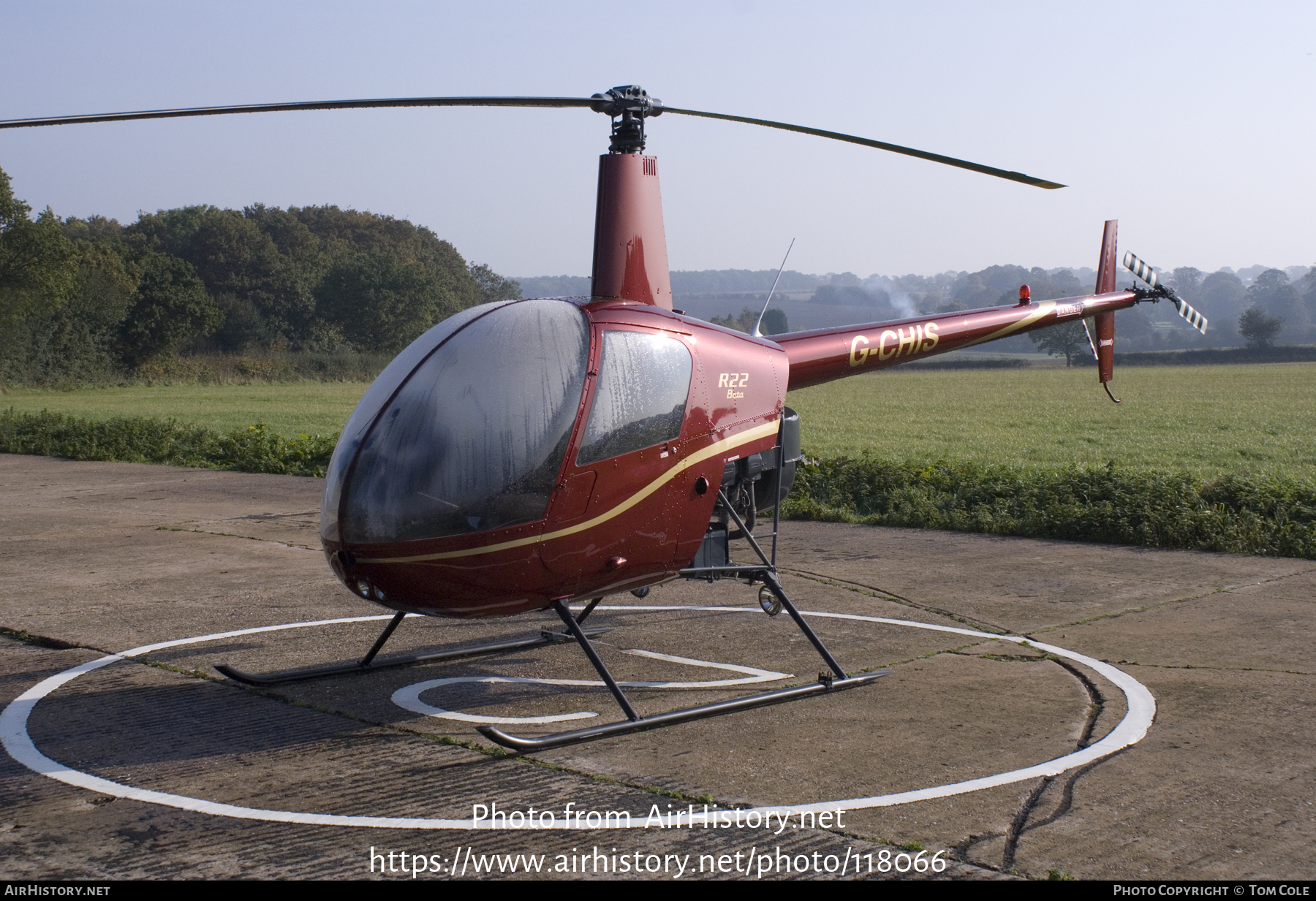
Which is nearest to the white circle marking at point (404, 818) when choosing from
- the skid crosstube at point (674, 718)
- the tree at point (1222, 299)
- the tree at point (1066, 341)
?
the skid crosstube at point (674, 718)

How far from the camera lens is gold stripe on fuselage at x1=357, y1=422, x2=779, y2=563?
5203 mm

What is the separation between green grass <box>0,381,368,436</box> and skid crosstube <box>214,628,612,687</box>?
20.3 meters

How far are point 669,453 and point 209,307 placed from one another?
6060 centimetres

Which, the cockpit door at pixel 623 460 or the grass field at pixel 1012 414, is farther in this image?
the grass field at pixel 1012 414

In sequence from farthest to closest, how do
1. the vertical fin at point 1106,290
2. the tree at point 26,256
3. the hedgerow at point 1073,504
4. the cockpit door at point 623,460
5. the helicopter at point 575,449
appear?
the tree at point 26,256
the vertical fin at point 1106,290
the hedgerow at point 1073,504
the cockpit door at point 623,460
the helicopter at point 575,449

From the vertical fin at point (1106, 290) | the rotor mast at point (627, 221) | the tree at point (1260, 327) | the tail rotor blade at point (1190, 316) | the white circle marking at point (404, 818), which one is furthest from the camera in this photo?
the tree at point (1260, 327)

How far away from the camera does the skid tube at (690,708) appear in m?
5.14

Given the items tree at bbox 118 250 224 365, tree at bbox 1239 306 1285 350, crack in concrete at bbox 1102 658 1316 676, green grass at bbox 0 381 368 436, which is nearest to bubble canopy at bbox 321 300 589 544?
crack in concrete at bbox 1102 658 1316 676

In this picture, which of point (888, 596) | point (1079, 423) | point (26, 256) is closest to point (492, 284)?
point (26, 256)

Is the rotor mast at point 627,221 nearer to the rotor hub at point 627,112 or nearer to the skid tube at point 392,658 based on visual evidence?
the rotor hub at point 627,112

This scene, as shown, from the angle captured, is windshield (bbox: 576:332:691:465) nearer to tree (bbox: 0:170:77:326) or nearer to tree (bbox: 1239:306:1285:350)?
tree (bbox: 0:170:77:326)

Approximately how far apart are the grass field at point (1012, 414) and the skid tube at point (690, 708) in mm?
12278

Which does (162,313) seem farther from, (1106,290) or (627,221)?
(627,221)

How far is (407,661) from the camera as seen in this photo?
22.5 ft
